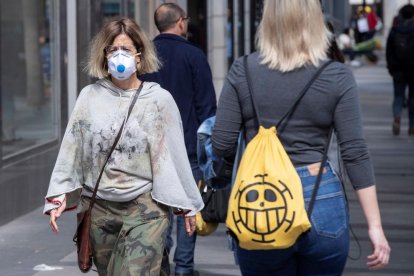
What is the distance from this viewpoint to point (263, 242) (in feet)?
13.7

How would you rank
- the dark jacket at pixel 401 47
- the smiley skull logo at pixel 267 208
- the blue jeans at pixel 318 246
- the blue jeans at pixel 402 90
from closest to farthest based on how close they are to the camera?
the smiley skull logo at pixel 267 208 < the blue jeans at pixel 318 246 < the dark jacket at pixel 401 47 < the blue jeans at pixel 402 90

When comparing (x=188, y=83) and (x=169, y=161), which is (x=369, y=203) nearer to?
(x=169, y=161)

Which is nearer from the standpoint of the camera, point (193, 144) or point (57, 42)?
point (193, 144)

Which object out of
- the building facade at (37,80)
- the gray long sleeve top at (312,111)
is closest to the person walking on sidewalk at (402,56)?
the building facade at (37,80)

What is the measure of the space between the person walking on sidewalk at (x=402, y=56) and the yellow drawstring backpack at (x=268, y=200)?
45.6ft

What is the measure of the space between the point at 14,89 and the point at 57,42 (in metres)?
1.44

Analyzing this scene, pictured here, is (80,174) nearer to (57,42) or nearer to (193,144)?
(193,144)

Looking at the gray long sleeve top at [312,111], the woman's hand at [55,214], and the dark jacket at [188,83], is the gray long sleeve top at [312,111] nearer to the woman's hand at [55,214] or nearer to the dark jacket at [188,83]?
the woman's hand at [55,214]

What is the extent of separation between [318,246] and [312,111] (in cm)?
47

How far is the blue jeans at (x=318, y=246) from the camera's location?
4250 mm

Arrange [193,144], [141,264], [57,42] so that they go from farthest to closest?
[57,42], [193,144], [141,264]

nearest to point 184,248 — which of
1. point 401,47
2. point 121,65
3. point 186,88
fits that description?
point 186,88

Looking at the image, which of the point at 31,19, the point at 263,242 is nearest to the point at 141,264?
the point at 263,242

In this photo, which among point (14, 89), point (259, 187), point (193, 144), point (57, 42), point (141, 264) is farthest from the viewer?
point (57, 42)
